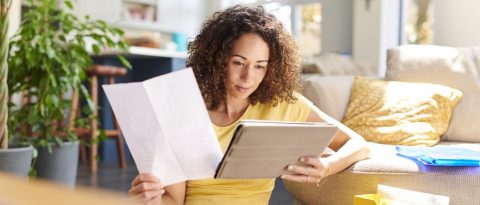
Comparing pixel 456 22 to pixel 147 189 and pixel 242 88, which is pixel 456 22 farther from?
pixel 147 189

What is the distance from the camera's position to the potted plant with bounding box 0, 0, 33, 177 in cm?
183

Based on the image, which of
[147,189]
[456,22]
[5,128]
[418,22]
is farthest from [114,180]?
[418,22]

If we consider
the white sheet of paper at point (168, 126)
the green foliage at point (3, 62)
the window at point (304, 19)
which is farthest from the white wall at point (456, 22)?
the white sheet of paper at point (168, 126)

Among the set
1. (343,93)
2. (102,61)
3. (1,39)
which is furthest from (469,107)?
(102,61)

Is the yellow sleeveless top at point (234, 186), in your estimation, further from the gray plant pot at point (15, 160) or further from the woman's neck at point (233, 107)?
the gray plant pot at point (15, 160)

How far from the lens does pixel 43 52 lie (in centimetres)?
248

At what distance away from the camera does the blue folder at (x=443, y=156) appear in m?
1.42

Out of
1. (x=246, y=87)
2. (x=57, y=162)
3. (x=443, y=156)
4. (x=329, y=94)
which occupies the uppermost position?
(x=246, y=87)

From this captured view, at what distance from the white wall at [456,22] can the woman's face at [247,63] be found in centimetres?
332

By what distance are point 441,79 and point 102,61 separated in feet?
9.50

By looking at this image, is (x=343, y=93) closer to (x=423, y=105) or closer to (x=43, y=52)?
(x=423, y=105)

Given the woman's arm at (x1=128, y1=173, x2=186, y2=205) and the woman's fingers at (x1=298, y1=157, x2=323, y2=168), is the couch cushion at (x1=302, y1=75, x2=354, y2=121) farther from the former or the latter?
the woman's arm at (x1=128, y1=173, x2=186, y2=205)

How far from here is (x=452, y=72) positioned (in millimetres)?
2436

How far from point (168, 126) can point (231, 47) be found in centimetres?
36
